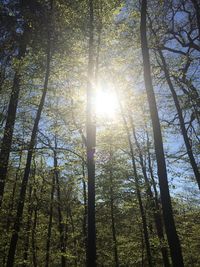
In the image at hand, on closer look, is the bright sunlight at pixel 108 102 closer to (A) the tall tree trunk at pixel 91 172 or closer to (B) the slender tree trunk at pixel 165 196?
(A) the tall tree trunk at pixel 91 172

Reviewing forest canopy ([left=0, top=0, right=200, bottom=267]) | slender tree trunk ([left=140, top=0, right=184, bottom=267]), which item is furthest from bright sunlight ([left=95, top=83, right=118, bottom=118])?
slender tree trunk ([left=140, top=0, right=184, bottom=267])

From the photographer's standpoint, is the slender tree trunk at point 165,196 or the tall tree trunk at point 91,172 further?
the tall tree trunk at point 91,172

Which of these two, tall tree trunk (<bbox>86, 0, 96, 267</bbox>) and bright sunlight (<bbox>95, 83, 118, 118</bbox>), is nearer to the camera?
tall tree trunk (<bbox>86, 0, 96, 267</bbox>)

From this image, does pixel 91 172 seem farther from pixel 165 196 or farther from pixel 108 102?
pixel 108 102

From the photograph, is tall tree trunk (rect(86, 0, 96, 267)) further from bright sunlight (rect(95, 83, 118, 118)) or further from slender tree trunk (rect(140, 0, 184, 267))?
bright sunlight (rect(95, 83, 118, 118))

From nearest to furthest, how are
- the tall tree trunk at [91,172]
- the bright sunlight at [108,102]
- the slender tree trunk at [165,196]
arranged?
1. the slender tree trunk at [165,196]
2. the tall tree trunk at [91,172]
3. the bright sunlight at [108,102]

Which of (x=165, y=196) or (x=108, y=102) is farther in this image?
(x=108, y=102)

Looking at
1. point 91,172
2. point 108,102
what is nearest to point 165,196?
point 91,172

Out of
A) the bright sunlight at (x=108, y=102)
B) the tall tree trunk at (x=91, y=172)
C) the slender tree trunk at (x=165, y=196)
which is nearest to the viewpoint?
the slender tree trunk at (x=165, y=196)

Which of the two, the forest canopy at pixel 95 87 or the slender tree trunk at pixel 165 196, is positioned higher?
the forest canopy at pixel 95 87

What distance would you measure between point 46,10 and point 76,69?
3442 millimetres

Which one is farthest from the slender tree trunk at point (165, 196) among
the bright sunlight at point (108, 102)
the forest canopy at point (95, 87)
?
the bright sunlight at point (108, 102)

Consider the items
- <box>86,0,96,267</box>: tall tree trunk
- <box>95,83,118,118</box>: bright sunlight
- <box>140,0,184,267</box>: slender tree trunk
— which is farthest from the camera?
<box>95,83,118,118</box>: bright sunlight

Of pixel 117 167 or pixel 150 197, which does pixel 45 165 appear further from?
pixel 150 197
